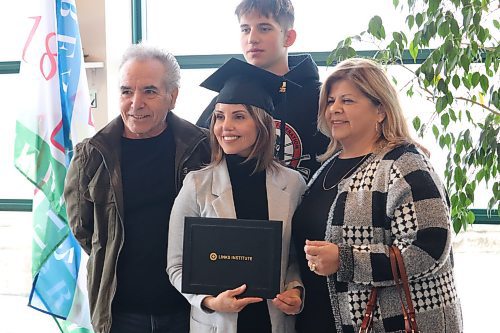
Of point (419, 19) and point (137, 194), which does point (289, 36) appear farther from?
point (137, 194)

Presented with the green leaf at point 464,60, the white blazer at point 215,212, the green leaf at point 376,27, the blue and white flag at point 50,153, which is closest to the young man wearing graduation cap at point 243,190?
the white blazer at point 215,212

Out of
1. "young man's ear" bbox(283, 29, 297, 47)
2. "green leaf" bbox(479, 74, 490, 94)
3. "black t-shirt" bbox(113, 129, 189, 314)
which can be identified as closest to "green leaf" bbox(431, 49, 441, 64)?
"green leaf" bbox(479, 74, 490, 94)

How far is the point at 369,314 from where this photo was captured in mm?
1865

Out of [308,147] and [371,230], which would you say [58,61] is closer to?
[308,147]

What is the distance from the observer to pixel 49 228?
9.71 ft

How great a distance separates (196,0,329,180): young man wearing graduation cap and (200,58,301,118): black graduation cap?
0.77ft

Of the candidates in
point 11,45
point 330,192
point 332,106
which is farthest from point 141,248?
point 11,45

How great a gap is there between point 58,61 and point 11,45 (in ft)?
3.98

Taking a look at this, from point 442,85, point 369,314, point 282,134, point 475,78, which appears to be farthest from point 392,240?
point 475,78

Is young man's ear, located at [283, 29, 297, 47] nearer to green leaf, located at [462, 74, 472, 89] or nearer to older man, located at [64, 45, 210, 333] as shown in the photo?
older man, located at [64, 45, 210, 333]

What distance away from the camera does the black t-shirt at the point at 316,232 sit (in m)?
2.01

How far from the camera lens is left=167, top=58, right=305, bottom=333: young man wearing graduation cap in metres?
2.01

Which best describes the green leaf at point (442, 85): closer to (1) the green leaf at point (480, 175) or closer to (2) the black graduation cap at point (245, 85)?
(1) the green leaf at point (480, 175)

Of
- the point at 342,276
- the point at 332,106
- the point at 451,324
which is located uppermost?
the point at 332,106
